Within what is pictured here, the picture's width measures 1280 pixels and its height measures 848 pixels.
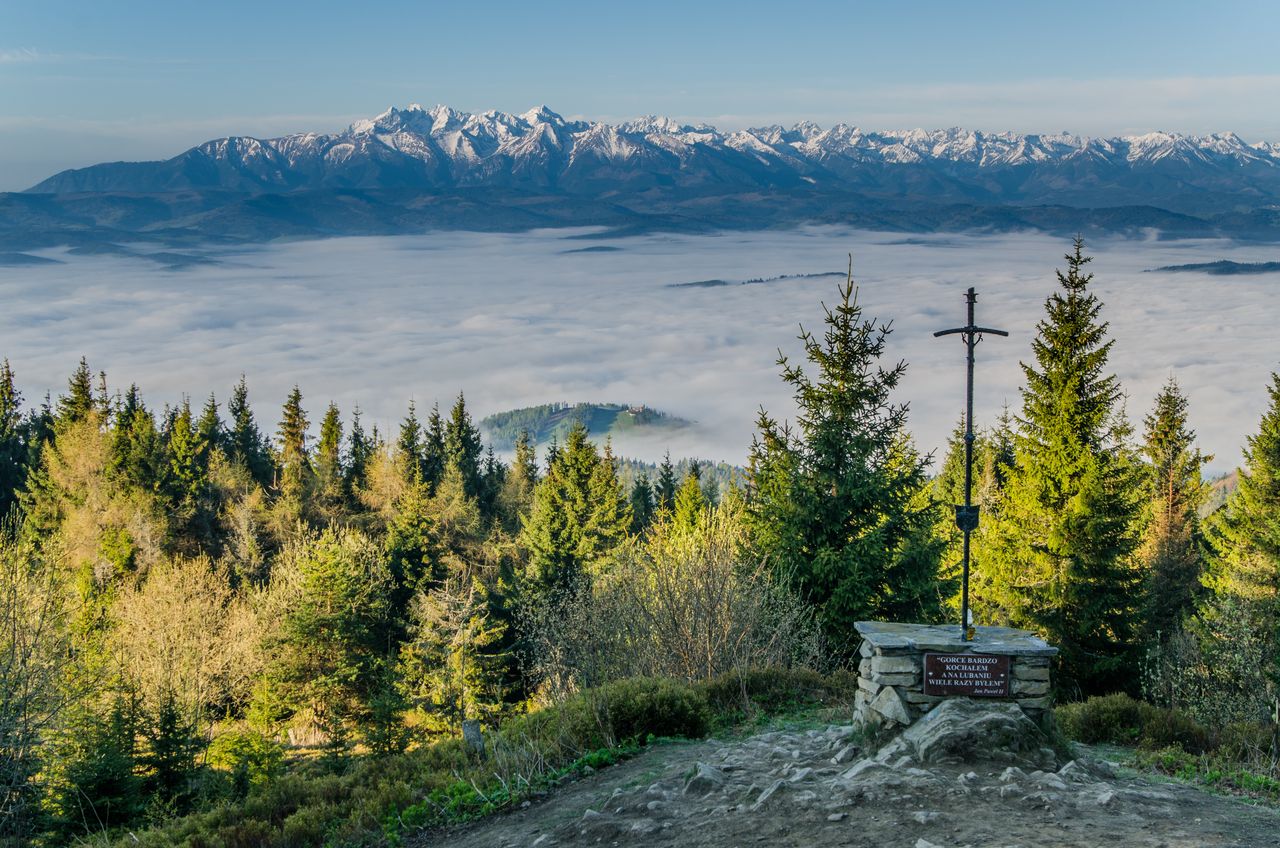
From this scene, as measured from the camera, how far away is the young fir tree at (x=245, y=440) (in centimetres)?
8169

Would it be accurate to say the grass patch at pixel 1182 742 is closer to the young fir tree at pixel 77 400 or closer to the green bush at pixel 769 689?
the green bush at pixel 769 689

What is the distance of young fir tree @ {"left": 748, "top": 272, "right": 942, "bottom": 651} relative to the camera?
22.7m

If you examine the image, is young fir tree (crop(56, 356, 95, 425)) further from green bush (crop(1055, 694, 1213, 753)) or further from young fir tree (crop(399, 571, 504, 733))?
green bush (crop(1055, 694, 1213, 753))

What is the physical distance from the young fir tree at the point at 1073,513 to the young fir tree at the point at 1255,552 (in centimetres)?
288

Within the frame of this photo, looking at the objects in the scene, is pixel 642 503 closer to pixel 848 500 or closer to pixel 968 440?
pixel 848 500

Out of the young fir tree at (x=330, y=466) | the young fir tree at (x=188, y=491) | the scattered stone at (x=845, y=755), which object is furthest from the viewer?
the young fir tree at (x=330, y=466)

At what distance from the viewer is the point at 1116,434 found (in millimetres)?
27109

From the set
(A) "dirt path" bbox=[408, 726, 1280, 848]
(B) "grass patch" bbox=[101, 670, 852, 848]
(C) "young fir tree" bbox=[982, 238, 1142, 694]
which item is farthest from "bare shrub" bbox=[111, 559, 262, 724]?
(C) "young fir tree" bbox=[982, 238, 1142, 694]

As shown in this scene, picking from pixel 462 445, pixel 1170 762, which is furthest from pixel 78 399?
pixel 1170 762

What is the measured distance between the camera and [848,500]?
23.2 m

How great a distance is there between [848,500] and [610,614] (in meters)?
6.44

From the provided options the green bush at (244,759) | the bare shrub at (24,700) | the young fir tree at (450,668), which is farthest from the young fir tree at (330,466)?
the green bush at (244,759)

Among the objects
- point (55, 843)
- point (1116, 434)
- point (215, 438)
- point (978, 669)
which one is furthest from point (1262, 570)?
point (215, 438)

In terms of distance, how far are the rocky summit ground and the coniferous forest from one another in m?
1.83
